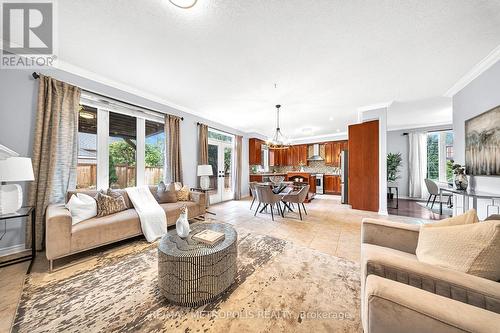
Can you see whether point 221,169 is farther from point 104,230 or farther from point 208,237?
point 208,237

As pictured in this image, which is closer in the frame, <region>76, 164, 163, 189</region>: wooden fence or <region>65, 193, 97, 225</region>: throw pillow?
<region>65, 193, 97, 225</region>: throw pillow

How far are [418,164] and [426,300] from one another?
24.5 ft

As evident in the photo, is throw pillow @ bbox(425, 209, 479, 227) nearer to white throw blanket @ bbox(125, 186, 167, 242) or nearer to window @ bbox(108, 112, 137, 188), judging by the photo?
white throw blanket @ bbox(125, 186, 167, 242)

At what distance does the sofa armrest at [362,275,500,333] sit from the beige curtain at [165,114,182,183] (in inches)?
158

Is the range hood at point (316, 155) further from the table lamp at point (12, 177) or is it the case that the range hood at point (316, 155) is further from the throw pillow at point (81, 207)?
the table lamp at point (12, 177)

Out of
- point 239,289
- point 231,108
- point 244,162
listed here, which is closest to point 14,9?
point 231,108

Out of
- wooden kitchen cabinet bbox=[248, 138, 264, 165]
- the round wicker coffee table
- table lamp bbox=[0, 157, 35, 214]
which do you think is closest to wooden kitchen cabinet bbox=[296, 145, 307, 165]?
wooden kitchen cabinet bbox=[248, 138, 264, 165]

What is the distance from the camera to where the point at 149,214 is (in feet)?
8.91

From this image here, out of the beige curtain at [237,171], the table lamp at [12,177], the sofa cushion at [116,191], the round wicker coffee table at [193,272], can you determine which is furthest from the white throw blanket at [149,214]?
the beige curtain at [237,171]

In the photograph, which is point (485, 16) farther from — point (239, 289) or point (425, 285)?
point (239, 289)

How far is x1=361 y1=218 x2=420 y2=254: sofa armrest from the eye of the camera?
151 centimetres

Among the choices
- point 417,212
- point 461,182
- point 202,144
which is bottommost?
point 417,212

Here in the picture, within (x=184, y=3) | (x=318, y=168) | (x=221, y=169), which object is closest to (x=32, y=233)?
(x=184, y=3)

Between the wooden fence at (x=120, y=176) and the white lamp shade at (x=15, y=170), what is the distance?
3.28ft
